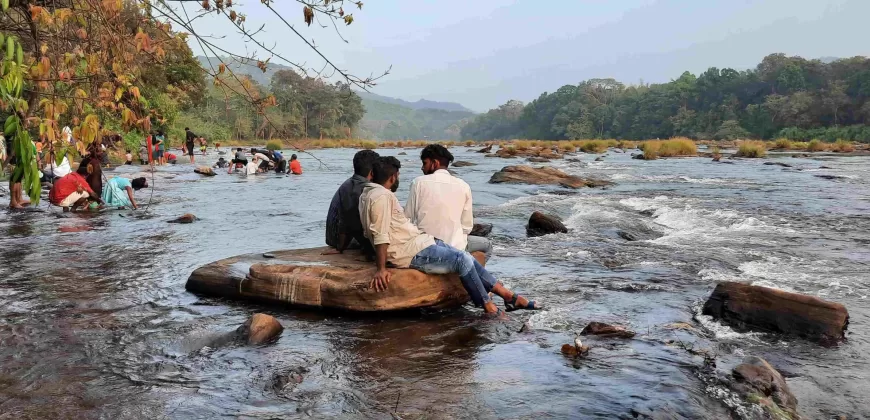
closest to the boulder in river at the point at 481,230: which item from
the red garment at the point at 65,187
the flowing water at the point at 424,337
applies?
the flowing water at the point at 424,337

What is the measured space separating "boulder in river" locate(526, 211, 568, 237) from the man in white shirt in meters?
4.52

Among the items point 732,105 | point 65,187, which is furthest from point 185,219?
point 732,105

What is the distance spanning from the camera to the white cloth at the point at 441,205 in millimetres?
5859

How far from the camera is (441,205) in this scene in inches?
231

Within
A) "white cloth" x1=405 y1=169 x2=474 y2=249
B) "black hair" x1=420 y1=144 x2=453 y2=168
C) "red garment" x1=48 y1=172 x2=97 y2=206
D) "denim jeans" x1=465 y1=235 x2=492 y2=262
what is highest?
"black hair" x1=420 y1=144 x2=453 y2=168

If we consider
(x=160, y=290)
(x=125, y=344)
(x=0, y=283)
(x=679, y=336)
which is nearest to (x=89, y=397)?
(x=125, y=344)

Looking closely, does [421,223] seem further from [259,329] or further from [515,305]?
[259,329]

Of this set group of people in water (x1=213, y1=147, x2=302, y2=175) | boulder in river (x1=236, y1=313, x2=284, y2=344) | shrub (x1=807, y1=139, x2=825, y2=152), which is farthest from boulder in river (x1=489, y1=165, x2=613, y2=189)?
shrub (x1=807, y1=139, x2=825, y2=152)

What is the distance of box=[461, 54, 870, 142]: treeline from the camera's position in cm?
5806

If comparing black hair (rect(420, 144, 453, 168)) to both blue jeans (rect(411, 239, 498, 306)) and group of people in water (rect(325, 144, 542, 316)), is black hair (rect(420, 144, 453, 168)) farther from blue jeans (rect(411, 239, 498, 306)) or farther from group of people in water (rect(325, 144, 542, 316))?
blue jeans (rect(411, 239, 498, 306))

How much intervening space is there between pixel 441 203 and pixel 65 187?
28.6 feet

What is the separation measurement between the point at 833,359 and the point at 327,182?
17.3 metres

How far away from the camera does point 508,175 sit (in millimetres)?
19891

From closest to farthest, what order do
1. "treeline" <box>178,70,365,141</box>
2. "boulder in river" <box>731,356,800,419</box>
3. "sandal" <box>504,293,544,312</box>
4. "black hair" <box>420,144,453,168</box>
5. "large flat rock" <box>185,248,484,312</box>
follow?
1. "boulder in river" <box>731,356,800,419</box>
2. "large flat rock" <box>185,248,484,312</box>
3. "sandal" <box>504,293,544,312</box>
4. "black hair" <box>420,144,453,168</box>
5. "treeline" <box>178,70,365,141</box>
